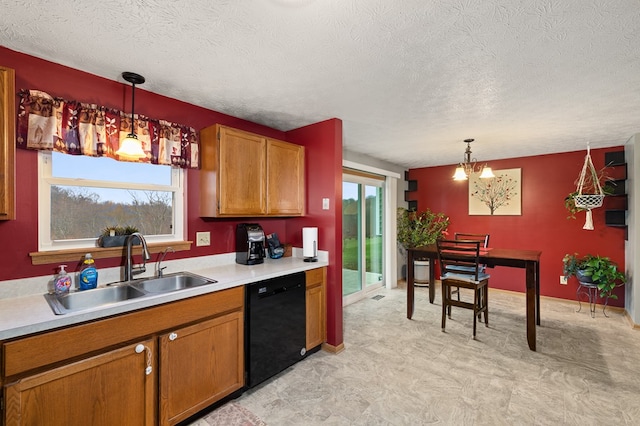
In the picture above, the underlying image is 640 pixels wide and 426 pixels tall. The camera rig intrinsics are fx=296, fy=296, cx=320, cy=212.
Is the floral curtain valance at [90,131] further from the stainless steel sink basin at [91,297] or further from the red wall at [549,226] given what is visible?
the red wall at [549,226]

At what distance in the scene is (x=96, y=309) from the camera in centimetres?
144

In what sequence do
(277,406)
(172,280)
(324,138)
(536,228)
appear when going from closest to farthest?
(277,406), (172,280), (324,138), (536,228)

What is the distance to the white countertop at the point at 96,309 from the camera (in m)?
1.28

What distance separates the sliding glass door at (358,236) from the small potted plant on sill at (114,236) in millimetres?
2671

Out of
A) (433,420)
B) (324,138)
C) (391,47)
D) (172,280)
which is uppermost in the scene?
(391,47)

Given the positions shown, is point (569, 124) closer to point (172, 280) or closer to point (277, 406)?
point (277, 406)

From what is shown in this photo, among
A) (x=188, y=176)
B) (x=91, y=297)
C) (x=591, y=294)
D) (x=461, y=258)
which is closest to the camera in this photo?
(x=91, y=297)

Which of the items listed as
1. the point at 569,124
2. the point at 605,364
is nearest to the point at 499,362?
the point at 605,364

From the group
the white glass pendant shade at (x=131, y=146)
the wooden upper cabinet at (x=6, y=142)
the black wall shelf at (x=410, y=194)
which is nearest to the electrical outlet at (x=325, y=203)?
the white glass pendant shade at (x=131, y=146)

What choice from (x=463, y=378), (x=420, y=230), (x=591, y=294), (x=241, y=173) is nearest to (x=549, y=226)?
(x=591, y=294)

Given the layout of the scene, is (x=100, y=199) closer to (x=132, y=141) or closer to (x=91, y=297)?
(x=132, y=141)

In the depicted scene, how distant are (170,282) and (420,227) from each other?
423 cm

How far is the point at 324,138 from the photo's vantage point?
113 inches

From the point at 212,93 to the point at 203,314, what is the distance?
1.61 m
